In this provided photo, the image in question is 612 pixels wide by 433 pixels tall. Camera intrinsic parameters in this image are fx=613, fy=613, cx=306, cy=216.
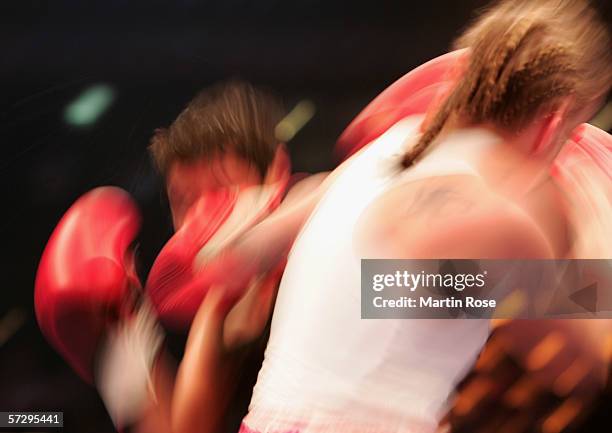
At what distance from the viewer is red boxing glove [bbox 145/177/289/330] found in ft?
4.90

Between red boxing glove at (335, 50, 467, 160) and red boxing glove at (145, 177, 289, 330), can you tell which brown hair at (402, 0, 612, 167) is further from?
red boxing glove at (145, 177, 289, 330)

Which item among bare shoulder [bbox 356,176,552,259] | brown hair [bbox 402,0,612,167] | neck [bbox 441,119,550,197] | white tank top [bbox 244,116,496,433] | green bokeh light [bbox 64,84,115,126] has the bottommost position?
white tank top [bbox 244,116,496,433]

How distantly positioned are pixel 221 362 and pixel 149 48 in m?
0.80

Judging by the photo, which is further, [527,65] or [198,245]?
[198,245]

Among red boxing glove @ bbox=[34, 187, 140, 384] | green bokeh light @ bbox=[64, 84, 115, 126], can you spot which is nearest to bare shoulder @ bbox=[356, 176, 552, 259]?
red boxing glove @ bbox=[34, 187, 140, 384]

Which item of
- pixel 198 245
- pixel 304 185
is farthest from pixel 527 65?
pixel 198 245

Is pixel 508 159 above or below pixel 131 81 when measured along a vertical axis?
below

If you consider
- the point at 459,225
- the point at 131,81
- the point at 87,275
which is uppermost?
the point at 131,81

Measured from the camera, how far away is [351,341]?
56.2 inches

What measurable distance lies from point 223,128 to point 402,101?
0.44 meters

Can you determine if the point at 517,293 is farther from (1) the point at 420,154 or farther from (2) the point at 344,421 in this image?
(2) the point at 344,421

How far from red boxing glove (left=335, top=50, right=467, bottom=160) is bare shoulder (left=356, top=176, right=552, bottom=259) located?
18cm

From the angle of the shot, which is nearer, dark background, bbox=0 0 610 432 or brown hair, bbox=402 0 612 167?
brown hair, bbox=402 0 612 167

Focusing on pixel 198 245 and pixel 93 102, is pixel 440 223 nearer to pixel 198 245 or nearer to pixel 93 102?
pixel 198 245
